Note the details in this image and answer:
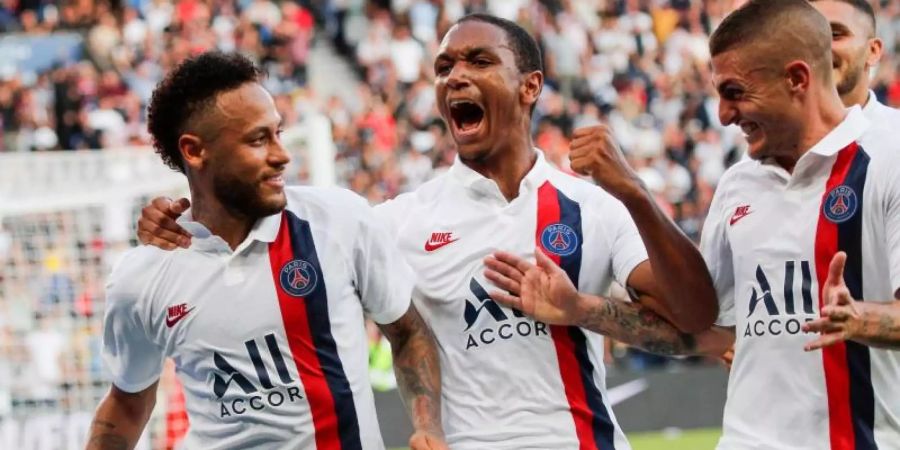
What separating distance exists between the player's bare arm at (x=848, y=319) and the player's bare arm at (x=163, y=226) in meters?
2.16

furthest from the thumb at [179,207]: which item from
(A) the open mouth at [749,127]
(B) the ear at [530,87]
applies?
(A) the open mouth at [749,127]

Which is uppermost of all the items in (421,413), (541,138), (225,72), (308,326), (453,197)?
(541,138)

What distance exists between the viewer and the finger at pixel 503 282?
5.29 metres

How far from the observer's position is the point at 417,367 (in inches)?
206

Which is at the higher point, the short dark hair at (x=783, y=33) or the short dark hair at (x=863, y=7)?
the short dark hair at (x=863, y=7)

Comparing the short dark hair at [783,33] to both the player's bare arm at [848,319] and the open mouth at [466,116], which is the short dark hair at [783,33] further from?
the open mouth at [466,116]

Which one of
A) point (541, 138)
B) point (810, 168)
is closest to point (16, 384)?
point (810, 168)

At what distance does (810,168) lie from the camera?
16.0 ft

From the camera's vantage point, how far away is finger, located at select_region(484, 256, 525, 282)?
5.32m

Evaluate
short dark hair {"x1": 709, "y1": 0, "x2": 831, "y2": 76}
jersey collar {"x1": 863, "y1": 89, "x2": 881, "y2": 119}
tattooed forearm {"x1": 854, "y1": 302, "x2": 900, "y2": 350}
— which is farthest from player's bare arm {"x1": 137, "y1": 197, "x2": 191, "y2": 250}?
jersey collar {"x1": 863, "y1": 89, "x2": 881, "y2": 119}

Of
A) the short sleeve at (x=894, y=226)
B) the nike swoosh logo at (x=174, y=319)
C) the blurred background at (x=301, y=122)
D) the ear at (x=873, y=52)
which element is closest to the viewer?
the short sleeve at (x=894, y=226)

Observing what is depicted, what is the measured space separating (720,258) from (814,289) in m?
0.52

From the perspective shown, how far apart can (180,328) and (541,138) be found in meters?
15.4

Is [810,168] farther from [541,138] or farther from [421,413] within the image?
[541,138]
